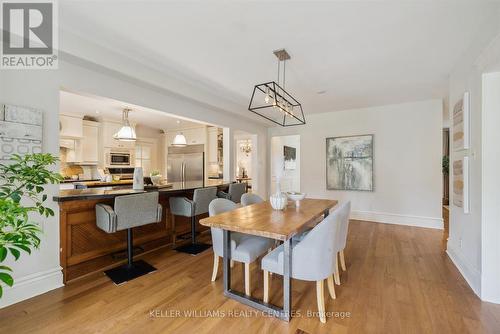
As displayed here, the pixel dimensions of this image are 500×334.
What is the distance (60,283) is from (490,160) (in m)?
4.25

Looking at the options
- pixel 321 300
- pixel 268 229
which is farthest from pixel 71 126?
pixel 321 300

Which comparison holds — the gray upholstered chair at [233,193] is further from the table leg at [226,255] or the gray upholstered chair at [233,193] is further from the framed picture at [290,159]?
the framed picture at [290,159]

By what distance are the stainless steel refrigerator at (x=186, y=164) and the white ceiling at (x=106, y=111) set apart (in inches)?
30.6

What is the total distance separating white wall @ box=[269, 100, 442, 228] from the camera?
14.4 feet

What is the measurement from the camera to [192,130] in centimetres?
700

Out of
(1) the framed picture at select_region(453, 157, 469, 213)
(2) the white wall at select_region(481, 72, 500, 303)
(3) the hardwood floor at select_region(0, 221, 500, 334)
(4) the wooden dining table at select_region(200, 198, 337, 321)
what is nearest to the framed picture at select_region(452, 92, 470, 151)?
(1) the framed picture at select_region(453, 157, 469, 213)

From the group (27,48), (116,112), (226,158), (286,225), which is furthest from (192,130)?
(286,225)

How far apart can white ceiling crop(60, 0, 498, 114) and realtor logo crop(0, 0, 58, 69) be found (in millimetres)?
138

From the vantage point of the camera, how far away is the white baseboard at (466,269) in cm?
215

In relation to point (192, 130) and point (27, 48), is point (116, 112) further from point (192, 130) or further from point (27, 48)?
point (27, 48)

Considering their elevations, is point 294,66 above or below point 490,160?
above

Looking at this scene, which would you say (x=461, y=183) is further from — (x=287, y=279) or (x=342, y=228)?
(x=287, y=279)

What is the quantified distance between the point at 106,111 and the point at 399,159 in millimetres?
6530

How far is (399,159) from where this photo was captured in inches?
184
